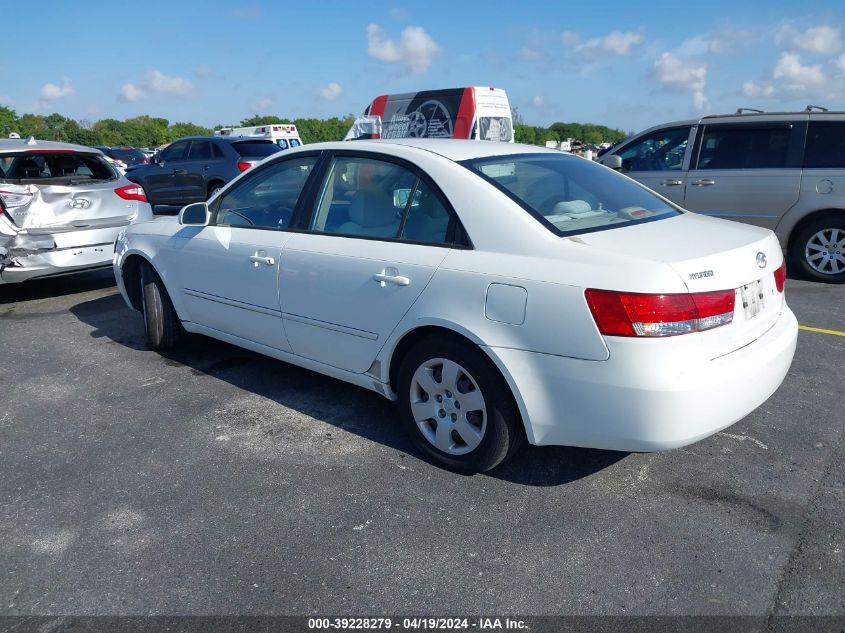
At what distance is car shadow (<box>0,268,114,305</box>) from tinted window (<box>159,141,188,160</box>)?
704 centimetres

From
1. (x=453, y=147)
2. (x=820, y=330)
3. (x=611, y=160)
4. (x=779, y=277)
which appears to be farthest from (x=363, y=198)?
(x=611, y=160)

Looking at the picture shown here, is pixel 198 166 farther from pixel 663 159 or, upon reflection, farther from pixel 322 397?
pixel 322 397

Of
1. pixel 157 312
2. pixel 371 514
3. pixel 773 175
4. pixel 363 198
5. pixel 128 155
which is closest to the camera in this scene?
pixel 371 514

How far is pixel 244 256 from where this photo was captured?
433 cm

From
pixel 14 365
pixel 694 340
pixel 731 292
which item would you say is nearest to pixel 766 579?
pixel 694 340

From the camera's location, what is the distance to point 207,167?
14.6 m

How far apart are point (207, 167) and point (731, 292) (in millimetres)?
13279

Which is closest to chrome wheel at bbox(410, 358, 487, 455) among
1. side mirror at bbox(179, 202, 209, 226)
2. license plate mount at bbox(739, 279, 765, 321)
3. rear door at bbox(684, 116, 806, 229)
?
license plate mount at bbox(739, 279, 765, 321)

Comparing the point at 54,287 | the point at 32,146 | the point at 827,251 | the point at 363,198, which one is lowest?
the point at 54,287

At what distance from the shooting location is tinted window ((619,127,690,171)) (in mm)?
8469

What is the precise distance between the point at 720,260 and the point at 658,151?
6.15 m

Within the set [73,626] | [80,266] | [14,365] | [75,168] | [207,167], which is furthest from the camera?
[207,167]

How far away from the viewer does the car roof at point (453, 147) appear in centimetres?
376

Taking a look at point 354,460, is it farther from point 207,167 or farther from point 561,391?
point 207,167
